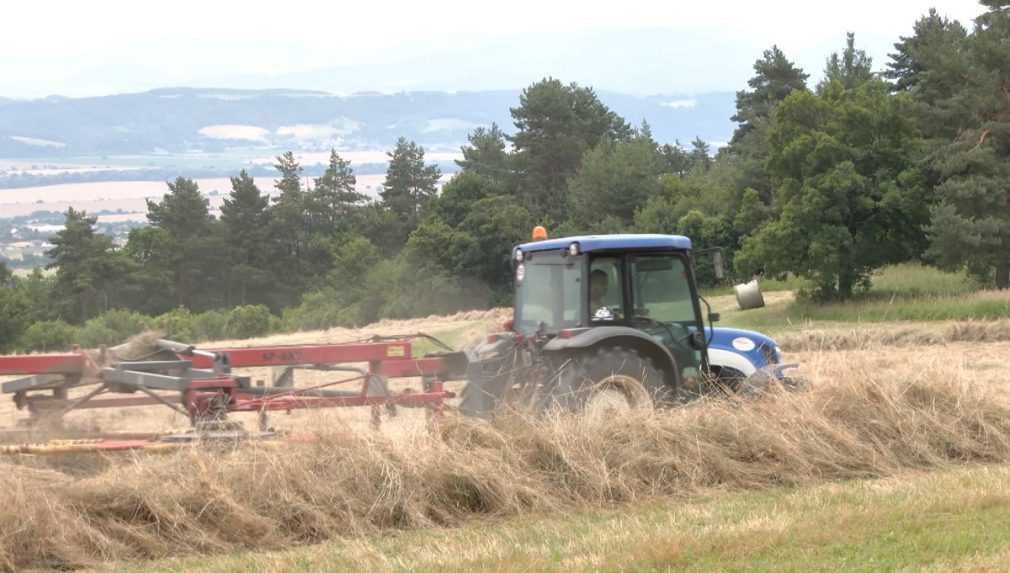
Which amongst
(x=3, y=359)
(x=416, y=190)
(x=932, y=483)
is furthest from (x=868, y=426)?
(x=416, y=190)

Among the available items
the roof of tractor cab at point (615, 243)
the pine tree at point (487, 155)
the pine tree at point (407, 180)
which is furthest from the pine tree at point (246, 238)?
the roof of tractor cab at point (615, 243)

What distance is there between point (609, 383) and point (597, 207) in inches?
2450

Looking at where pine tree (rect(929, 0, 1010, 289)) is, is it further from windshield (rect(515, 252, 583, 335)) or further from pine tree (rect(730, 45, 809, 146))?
pine tree (rect(730, 45, 809, 146))

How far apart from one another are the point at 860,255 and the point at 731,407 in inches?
1032

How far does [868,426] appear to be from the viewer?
966 centimetres

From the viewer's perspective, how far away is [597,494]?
8570mm

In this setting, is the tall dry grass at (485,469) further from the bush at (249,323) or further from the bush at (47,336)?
the bush at (47,336)

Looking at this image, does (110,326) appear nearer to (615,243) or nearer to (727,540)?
(615,243)

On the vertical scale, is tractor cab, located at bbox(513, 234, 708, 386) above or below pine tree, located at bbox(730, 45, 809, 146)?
below

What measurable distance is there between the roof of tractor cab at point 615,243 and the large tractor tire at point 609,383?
89cm

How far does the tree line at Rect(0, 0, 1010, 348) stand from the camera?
3388 cm

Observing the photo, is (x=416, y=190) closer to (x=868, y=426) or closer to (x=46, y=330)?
(x=46, y=330)

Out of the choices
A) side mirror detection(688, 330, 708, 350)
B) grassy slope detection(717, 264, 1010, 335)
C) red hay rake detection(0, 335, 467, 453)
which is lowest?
grassy slope detection(717, 264, 1010, 335)

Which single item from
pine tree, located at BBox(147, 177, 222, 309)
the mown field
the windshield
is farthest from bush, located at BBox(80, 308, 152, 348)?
the mown field
